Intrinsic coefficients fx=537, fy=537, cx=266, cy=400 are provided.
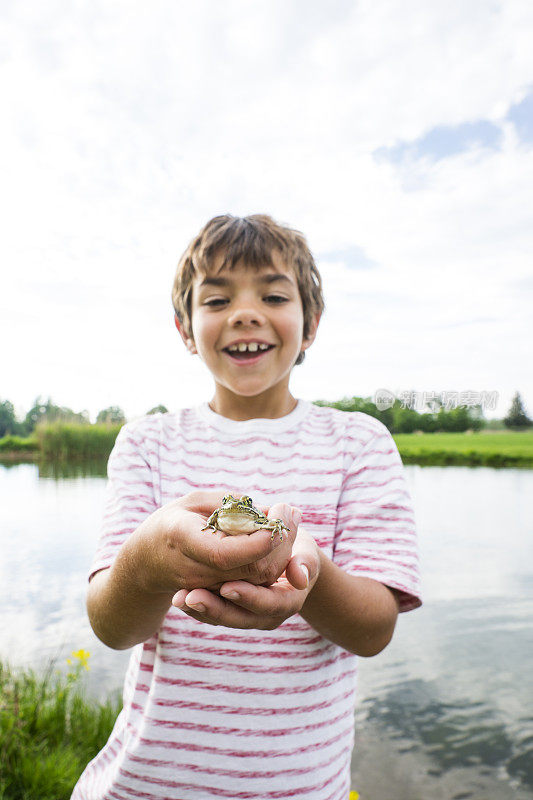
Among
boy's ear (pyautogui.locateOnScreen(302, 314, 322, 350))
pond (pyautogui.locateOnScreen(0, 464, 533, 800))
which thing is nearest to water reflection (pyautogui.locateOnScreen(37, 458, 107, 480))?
pond (pyautogui.locateOnScreen(0, 464, 533, 800))

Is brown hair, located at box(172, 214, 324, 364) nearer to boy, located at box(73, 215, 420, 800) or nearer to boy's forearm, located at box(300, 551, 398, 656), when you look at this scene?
boy, located at box(73, 215, 420, 800)

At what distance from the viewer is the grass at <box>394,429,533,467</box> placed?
29875mm

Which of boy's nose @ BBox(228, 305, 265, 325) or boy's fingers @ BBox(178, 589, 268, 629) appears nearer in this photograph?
boy's fingers @ BBox(178, 589, 268, 629)

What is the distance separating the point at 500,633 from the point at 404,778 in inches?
163

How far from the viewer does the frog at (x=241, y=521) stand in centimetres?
123

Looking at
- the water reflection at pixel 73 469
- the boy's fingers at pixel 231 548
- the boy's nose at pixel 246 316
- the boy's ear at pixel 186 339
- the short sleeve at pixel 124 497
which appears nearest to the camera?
the boy's fingers at pixel 231 548

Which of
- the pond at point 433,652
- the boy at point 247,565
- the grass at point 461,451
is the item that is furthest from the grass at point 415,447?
the boy at point 247,565

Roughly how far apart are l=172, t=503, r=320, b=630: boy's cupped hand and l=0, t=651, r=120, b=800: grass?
10.2ft

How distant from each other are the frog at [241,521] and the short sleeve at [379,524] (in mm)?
669

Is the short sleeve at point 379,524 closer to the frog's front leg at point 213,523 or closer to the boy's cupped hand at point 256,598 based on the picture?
the boy's cupped hand at point 256,598

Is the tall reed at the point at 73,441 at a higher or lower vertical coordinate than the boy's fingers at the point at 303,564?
lower

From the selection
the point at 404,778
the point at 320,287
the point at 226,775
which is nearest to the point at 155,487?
the point at 226,775

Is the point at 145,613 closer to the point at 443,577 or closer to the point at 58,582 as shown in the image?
the point at 58,582

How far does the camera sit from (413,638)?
841 centimetres
